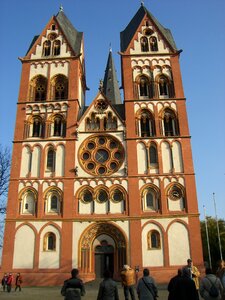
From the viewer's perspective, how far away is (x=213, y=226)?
5947 cm

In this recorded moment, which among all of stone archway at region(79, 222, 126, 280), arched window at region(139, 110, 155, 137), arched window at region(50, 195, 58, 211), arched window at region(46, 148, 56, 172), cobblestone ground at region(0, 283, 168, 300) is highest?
arched window at region(139, 110, 155, 137)

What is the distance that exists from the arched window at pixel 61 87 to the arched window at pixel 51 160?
658cm

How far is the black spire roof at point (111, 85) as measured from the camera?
143ft

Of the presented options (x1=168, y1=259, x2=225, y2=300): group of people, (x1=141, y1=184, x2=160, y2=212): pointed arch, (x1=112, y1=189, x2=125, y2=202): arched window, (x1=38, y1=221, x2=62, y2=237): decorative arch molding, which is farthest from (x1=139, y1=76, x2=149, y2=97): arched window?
(x1=168, y1=259, x2=225, y2=300): group of people

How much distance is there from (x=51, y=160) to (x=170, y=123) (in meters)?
12.4

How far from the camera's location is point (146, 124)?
33.9 metres

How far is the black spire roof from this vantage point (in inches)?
1721

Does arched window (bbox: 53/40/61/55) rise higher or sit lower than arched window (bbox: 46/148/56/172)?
higher

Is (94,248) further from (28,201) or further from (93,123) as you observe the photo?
(93,123)

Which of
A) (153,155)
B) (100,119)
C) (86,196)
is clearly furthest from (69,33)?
(86,196)

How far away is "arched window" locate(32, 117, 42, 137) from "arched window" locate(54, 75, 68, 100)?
133 inches

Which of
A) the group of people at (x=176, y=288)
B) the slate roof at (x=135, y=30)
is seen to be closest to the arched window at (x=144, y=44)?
the slate roof at (x=135, y=30)

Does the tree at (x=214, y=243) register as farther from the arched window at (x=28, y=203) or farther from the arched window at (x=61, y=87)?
the arched window at (x=61, y=87)

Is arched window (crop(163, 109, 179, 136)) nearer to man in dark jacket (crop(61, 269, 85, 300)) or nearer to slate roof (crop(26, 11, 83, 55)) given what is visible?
slate roof (crop(26, 11, 83, 55))
